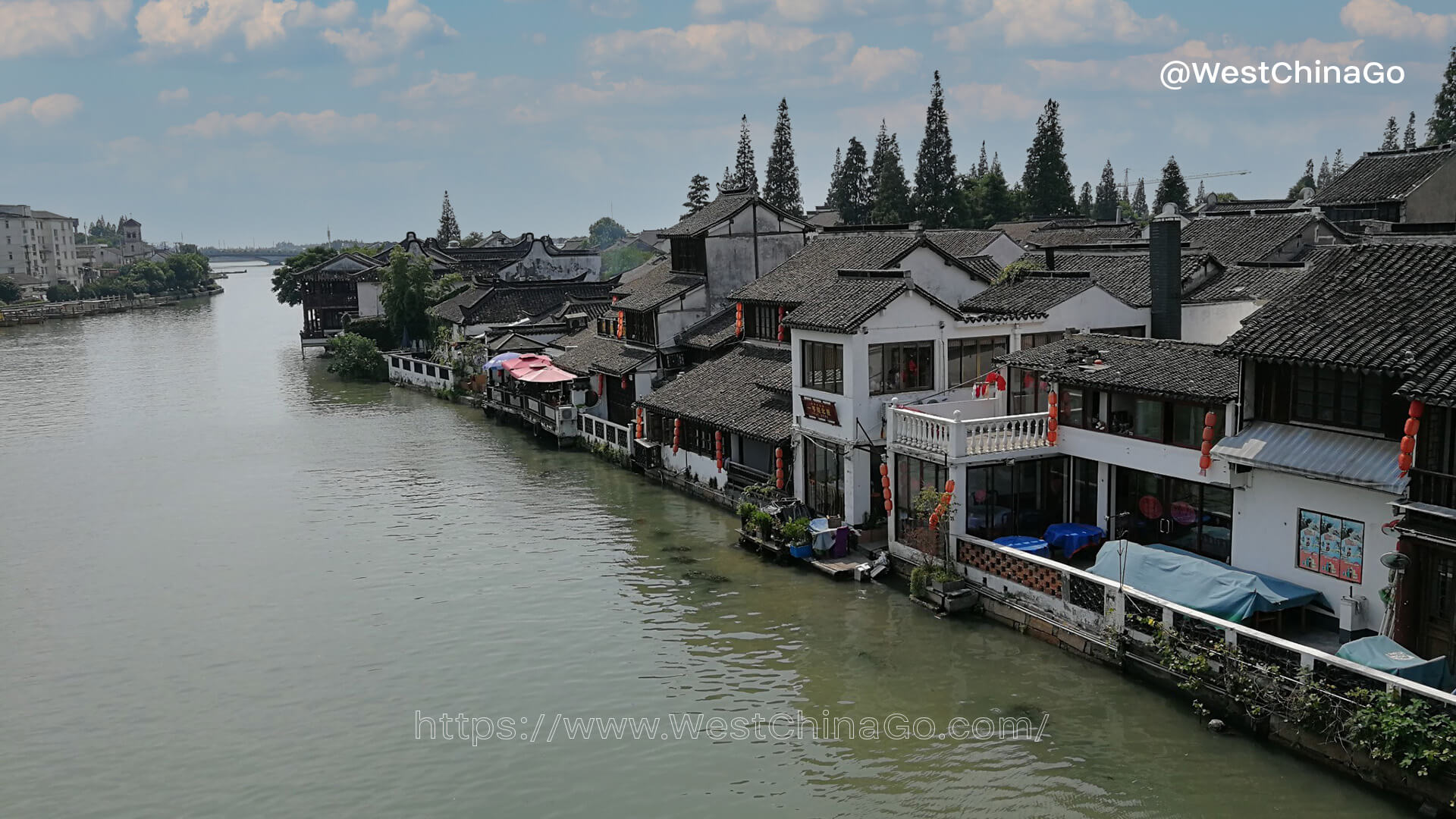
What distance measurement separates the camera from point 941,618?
76.6 ft

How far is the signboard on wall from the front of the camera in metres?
27.3

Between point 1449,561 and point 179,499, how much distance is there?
34431 millimetres

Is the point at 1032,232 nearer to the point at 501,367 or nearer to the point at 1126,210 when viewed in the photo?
the point at 501,367

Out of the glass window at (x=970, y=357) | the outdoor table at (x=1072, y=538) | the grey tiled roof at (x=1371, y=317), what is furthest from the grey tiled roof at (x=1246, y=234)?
the grey tiled roof at (x=1371, y=317)

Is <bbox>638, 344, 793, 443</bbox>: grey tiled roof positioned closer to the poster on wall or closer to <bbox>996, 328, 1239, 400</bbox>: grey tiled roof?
<bbox>996, 328, 1239, 400</bbox>: grey tiled roof

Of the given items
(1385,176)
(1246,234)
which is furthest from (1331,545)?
(1385,176)

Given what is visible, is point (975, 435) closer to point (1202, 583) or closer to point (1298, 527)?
point (1202, 583)

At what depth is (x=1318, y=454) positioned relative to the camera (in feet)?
61.0

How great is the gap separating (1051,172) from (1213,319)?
66.9 metres

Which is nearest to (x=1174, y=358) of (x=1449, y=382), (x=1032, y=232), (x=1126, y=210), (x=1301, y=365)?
(x=1301, y=365)

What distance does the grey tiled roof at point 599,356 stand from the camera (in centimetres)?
4328

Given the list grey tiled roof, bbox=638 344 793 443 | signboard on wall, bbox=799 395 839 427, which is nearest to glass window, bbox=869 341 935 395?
signboard on wall, bbox=799 395 839 427

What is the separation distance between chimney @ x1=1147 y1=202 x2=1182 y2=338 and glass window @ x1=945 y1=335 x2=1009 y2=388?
374cm

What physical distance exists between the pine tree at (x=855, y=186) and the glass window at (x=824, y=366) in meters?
76.3
